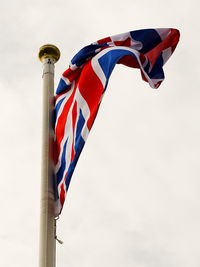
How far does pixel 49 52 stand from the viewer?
45.0ft

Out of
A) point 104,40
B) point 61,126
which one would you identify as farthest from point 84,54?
point 61,126

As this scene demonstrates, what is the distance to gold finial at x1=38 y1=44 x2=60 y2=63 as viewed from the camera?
13703mm

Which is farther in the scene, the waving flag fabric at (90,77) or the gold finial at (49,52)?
the gold finial at (49,52)

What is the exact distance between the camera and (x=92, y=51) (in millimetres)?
12805

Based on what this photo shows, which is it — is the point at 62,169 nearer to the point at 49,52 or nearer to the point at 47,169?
the point at 47,169

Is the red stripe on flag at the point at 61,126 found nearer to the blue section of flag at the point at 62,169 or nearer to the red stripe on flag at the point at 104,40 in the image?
the blue section of flag at the point at 62,169

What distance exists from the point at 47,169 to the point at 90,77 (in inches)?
86.4

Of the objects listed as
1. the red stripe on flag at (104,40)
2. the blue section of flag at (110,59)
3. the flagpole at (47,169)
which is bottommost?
the flagpole at (47,169)

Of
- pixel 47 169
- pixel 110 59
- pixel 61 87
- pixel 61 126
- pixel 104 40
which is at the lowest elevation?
pixel 47 169

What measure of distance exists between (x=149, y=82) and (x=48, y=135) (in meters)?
2.69

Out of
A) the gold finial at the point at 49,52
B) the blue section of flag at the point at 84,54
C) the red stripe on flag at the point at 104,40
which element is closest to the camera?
the blue section of flag at the point at 84,54

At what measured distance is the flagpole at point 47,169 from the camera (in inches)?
408

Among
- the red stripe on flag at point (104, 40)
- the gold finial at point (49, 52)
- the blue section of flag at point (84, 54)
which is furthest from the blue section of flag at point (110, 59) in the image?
the gold finial at point (49, 52)

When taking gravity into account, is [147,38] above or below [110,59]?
above
